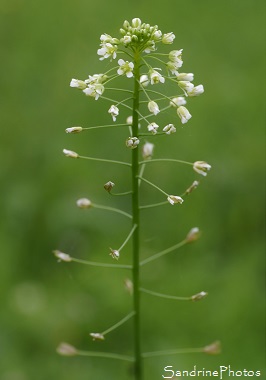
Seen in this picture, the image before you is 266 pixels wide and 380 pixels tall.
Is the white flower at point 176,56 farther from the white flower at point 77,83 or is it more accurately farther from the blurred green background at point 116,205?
the blurred green background at point 116,205

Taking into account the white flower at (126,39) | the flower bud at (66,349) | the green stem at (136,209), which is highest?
the white flower at (126,39)

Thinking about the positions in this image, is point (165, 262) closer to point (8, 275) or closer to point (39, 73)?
point (8, 275)

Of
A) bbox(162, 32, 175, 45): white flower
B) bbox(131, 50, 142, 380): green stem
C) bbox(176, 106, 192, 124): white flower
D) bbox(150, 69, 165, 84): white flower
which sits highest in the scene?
bbox(162, 32, 175, 45): white flower

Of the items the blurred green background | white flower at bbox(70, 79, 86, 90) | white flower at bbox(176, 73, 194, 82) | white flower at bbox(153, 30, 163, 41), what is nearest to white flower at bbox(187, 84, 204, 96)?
white flower at bbox(176, 73, 194, 82)

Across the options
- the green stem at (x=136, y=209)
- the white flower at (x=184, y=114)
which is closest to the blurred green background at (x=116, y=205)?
the green stem at (x=136, y=209)

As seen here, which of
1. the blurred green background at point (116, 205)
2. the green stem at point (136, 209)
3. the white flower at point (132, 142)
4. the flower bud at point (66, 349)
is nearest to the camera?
the white flower at point (132, 142)

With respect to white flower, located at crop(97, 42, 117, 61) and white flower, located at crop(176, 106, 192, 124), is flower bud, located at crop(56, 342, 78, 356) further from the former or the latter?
white flower, located at crop(97, 42, 117, 61)

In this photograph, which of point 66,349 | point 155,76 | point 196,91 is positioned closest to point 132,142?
point 155,76

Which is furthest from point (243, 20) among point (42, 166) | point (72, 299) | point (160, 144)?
point (72, 299)

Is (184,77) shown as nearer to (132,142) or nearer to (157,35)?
(157,35)
